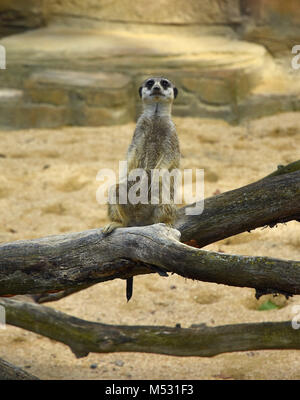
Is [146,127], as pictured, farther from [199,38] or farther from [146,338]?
[199,38]

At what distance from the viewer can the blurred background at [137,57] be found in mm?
6125

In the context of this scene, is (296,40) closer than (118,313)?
No

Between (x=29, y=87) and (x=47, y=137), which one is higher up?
(x=29, y=87)

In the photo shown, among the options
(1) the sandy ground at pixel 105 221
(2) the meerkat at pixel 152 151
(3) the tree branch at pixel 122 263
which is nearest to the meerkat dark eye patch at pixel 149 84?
(2) the meerkat at pixel 152 151

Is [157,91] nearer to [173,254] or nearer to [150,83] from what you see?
[150,83]

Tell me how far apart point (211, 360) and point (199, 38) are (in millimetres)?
4348

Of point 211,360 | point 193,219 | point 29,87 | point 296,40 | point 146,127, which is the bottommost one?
point 211,360

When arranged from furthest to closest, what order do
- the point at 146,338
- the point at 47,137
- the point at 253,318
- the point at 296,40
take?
the point at 296,40, the point at 47,137, the point at 253,318, the point at 146,338

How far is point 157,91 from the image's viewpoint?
3.02 meters

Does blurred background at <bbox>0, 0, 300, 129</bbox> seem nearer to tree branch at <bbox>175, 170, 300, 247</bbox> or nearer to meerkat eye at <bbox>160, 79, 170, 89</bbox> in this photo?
meerkat eye at <bbox>160, 79, 170, 89</bbox>

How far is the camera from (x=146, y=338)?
115 inches

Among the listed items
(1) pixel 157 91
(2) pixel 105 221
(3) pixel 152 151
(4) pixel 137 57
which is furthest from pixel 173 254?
(4) pixel 137 57

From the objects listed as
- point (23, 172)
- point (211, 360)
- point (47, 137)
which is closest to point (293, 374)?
point (211, 360)
